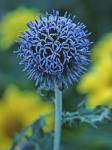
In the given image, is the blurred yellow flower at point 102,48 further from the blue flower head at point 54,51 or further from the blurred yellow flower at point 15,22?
the blue flower head at point 54,51

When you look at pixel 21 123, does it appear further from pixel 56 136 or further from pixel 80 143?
pixel 56 136

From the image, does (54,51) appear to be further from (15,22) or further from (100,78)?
(15,22)

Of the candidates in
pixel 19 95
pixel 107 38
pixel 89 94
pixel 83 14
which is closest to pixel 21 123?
pixel 19 95

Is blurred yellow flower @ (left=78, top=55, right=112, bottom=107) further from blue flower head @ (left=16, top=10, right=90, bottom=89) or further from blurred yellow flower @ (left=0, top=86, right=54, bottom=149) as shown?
blue flower head @ (left=16, top=10, right=90, bottom=89)

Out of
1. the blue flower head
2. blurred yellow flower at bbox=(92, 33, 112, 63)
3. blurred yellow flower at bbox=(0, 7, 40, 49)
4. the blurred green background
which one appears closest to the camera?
the blue flower head

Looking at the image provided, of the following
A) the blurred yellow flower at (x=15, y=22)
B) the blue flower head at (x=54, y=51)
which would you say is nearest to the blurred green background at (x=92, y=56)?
the blurred yellow flower at (x=15, y=22)

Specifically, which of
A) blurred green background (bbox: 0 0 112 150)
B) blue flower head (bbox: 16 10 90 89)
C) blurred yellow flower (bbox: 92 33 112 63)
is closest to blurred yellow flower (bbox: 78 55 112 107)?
blurred green background (bbox: 0 0 112 150)

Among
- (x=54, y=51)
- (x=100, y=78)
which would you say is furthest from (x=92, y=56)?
(x=54, y=51)
